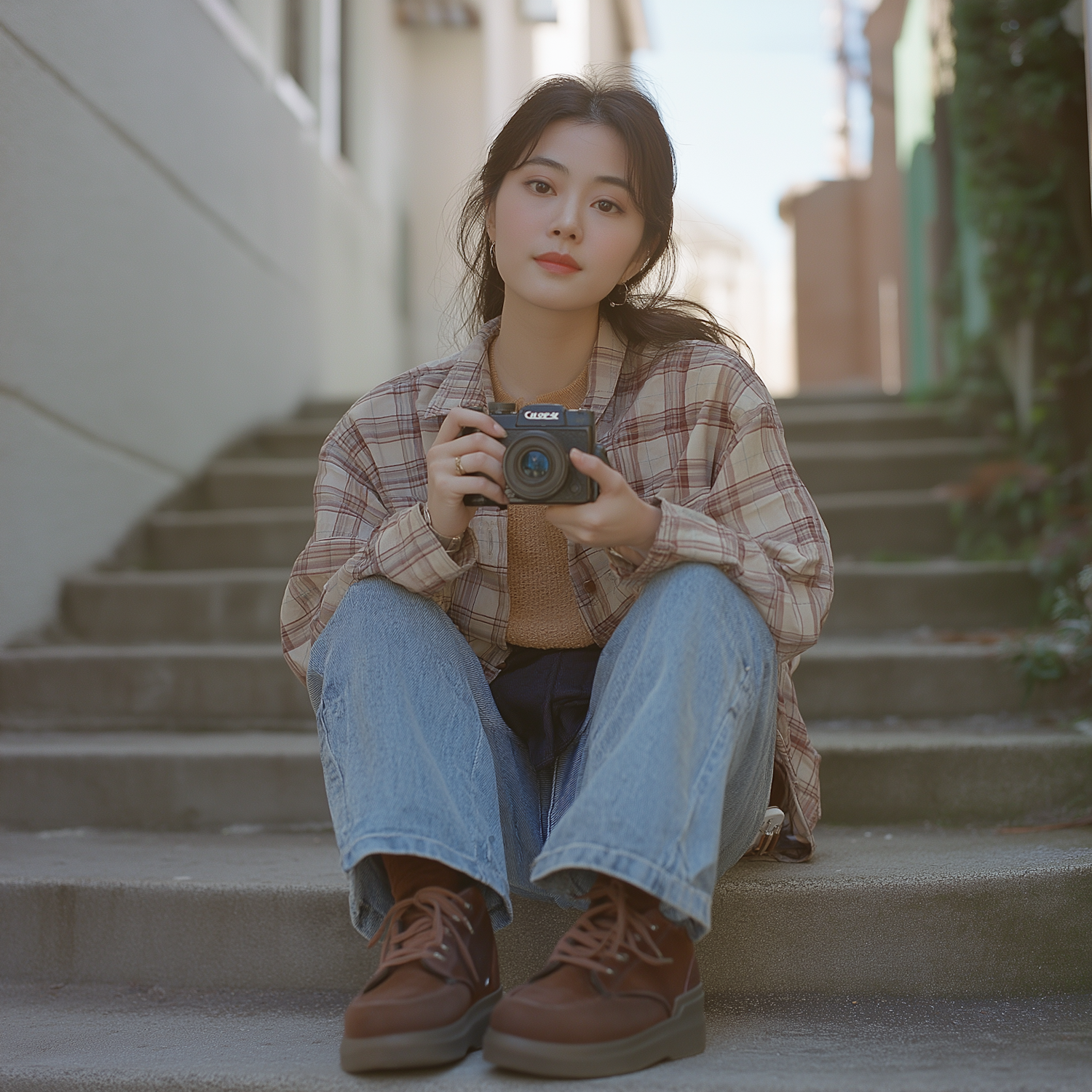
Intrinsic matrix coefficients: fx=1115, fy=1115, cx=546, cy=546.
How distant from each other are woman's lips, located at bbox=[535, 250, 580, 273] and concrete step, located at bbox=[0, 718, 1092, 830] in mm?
888

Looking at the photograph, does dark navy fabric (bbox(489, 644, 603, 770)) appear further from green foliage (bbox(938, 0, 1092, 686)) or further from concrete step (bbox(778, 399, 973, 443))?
concrete step (bbox(778, 399, 973, 443))

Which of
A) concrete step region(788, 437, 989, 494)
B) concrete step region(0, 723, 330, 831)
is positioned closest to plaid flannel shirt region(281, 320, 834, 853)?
concrete step region(0, 723, 330, 831)

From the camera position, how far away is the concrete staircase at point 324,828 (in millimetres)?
1421

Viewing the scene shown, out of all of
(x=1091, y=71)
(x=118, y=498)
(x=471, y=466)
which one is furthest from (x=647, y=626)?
(x=118, y=498)

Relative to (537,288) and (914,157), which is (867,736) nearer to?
(537,288)

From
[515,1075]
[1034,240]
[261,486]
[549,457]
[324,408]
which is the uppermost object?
[1034,240]

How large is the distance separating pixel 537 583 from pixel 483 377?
313mm

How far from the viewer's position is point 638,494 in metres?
1.45

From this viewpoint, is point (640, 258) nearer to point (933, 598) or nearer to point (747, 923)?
point (747, 923)

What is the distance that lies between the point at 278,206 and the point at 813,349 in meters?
5.55

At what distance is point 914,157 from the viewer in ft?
17.3

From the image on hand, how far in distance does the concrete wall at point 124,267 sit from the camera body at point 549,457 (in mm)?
1660

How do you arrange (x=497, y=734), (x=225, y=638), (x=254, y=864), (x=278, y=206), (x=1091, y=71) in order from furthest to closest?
(x=278, y=206), (x=225, y=638), (x=1091, y=71), (x=254, y=864), (x=497, y=734)

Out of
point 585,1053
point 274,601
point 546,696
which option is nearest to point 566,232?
point 546,696
